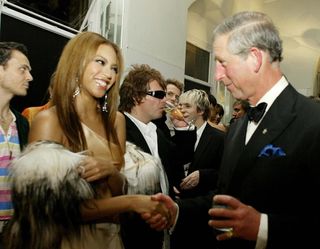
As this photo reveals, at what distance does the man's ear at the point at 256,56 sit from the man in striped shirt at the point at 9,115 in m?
1.59

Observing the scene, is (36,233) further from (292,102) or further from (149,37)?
(149,37)

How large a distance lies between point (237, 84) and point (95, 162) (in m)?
0.72

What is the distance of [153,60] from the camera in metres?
5.46

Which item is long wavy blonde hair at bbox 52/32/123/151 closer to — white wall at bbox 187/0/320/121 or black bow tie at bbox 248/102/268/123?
black bow tie at bbox 248/102/268/123

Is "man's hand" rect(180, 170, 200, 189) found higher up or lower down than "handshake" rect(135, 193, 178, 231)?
higher up

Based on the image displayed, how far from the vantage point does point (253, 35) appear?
1474mm

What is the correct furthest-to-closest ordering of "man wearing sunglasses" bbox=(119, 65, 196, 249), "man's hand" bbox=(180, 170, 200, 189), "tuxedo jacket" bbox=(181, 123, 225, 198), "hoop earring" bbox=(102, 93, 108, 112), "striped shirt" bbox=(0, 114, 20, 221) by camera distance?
"tuxedo jacket" bbox=(181, 123, 225, 198) < "man's hand" bbox=(180, 170, 200, 189) < "man wearing sunglasses" bbox=(119, 65, 196, 249) < "striped shirt" bbox=(0, 114, 20, 221) < "hoop earring" bbox=(102, 93, 108, 112)

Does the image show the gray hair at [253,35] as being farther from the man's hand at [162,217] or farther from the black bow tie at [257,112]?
the man's hand at [162,217]

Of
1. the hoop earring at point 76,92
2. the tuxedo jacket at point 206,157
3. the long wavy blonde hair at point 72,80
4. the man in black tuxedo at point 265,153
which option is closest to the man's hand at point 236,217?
the man in black tuxedo at point 265,153

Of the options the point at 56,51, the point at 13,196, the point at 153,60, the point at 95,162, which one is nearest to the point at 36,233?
the point at 13,196

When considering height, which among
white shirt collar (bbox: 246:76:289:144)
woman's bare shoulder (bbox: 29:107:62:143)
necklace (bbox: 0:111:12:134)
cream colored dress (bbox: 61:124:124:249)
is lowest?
cream colored dress (bbox: 61:124:124:249)

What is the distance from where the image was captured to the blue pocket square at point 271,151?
138 centimetres

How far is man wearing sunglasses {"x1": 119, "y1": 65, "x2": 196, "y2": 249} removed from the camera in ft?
7.81

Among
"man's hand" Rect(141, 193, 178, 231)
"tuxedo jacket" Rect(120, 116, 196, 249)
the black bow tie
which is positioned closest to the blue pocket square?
the black bow tie
